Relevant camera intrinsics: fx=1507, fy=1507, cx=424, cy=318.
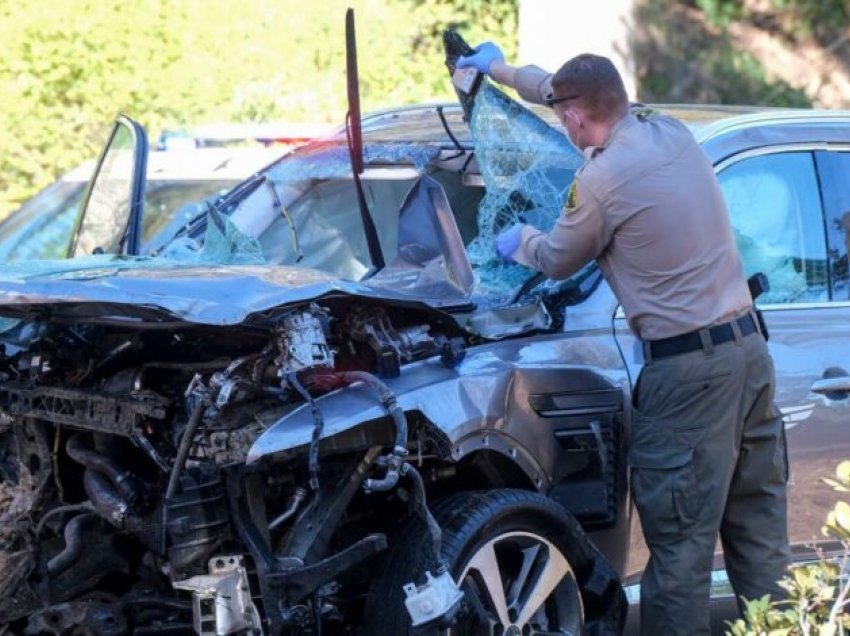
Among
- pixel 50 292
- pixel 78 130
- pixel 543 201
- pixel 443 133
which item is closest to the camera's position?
pixel 50 292

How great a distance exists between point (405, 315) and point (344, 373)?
372 mm

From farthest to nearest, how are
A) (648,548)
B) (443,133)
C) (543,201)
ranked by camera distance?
(443,133)
(543,201)
(648,548)

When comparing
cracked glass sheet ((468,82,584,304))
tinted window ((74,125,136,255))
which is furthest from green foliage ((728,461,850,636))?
tinted window ((74,125,136,255))

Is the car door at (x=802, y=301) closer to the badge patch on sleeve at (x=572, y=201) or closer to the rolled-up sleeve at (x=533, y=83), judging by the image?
the badge patch on sleeve at (x=572, y=201)

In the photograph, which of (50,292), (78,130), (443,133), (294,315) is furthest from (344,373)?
(78,130)

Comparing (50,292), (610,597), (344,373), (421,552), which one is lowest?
(610,597)

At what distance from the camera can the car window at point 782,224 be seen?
15.9 feet

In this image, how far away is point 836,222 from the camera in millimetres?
4984

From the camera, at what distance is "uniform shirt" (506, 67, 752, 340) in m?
4.18

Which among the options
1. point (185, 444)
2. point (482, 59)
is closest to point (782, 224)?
point (482, 59)

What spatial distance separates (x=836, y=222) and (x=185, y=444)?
2.39m

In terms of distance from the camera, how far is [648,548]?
14.7 feet

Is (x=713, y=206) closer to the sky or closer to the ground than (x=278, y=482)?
closer to the sky

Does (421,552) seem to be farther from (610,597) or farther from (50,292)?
(50,292)
